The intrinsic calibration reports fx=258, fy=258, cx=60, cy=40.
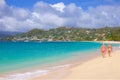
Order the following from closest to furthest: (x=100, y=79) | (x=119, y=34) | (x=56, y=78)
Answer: (x=100, y=79), (x=56, y=78), (x=119, y=34)

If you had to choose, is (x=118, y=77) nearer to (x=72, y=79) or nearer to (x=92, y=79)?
(x=92, y=79)

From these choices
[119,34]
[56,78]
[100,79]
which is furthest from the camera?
[119,34]

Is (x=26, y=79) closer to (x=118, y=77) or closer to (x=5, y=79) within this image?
(x=5, y=79)

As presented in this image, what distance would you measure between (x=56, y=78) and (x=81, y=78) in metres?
1.44

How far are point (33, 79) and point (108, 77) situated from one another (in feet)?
13.6

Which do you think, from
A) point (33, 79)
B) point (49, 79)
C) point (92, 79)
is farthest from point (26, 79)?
point (92, 79)

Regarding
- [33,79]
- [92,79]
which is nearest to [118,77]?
[92,79]

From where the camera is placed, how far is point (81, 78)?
547 inches

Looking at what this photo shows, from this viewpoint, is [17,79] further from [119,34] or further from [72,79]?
[119,34]

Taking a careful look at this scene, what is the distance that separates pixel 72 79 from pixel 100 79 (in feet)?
4.81

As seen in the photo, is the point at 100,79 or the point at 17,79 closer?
the point at 100,79

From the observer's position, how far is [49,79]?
14086mm

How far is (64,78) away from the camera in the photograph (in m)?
14.1

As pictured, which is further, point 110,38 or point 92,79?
point 110,38
